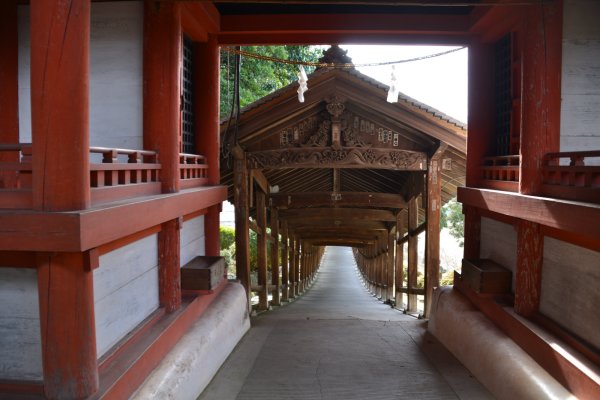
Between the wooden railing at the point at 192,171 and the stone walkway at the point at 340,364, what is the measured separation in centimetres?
259

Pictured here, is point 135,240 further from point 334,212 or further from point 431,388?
point 334,212

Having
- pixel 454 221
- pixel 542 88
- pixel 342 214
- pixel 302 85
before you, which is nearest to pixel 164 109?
pixel 302 85

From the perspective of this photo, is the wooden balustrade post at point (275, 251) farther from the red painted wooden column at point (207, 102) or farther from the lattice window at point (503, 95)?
the lattice window at point (503, 95)

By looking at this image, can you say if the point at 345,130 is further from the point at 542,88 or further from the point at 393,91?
the point at 542,88

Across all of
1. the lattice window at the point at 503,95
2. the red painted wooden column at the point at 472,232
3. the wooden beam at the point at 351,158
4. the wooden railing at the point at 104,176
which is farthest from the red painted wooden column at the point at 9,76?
the lattice window at the point at 503,95

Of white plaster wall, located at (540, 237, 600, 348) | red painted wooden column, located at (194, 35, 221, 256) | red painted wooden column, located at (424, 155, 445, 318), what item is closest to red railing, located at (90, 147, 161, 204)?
red painted wooden column, located at (194, 35, 221, 256)

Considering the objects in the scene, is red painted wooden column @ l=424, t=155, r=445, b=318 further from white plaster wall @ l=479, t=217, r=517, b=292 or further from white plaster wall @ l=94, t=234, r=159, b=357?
white plaster wall @ l=94, t=234, r=159, b=357

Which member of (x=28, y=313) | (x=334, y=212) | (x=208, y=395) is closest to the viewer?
(x=28, y=313)

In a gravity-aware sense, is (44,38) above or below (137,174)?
above

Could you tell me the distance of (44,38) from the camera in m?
3.81

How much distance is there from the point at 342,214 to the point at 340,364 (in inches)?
326

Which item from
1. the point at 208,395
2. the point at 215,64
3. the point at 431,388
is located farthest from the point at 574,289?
the point at 215,64

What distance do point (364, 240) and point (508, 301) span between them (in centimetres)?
1480

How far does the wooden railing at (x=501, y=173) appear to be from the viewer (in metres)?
6.84
